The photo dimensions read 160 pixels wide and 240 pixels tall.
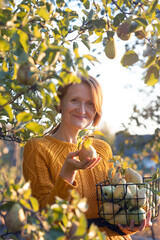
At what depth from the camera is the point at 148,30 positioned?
0.82 metres

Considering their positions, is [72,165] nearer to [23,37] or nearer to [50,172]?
[50,172]

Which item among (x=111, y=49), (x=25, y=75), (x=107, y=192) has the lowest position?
(x=107, y=192)

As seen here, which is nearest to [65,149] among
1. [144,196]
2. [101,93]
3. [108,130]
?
[101,93]

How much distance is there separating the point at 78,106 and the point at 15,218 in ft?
2.52

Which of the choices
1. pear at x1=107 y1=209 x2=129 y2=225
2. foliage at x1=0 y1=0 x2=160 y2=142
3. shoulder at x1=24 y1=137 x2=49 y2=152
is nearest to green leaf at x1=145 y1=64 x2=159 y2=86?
foliage at x1=0 y1=0 x2=160 y2=142

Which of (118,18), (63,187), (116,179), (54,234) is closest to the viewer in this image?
(54,234)

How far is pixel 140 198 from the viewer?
1.10 m

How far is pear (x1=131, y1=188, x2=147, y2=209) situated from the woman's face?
0.37 m

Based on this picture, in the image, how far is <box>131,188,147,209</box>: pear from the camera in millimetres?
1097

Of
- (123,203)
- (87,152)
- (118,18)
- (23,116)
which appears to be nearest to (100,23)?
(118,18)

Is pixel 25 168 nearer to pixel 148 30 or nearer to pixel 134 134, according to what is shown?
pixel 148 30

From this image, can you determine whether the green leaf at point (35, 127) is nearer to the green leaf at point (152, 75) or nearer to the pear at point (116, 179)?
the green leaf at point (152, 75)

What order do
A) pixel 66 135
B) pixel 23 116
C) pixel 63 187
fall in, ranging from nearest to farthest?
pixel 23 116
pixel 63 187
pixel 66 135

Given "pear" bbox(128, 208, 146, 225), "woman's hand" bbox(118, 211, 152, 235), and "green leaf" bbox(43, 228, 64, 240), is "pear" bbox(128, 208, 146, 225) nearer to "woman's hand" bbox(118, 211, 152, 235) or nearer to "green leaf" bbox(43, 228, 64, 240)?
"woman's hand" bbox(118, 211, 152, 235)
